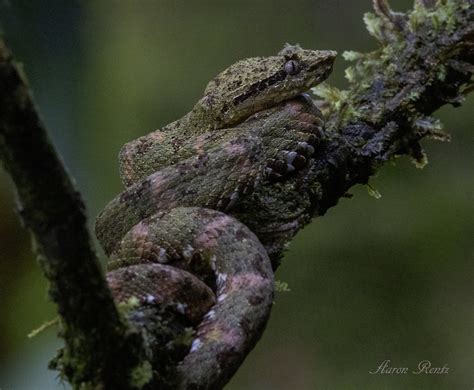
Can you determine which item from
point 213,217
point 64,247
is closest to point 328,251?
point 213,217

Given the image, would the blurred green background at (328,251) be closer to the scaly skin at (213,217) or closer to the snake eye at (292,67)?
the scaly skin at (213,217)

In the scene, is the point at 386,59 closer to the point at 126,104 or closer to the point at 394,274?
the point at 394,274

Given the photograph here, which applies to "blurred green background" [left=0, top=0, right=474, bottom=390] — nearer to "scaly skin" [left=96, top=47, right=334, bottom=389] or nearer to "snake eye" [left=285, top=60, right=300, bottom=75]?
"scaly skin" [left=96, top=47, right=334, bottom=389]

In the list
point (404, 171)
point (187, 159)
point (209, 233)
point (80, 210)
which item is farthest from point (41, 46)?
point (80, 210)
